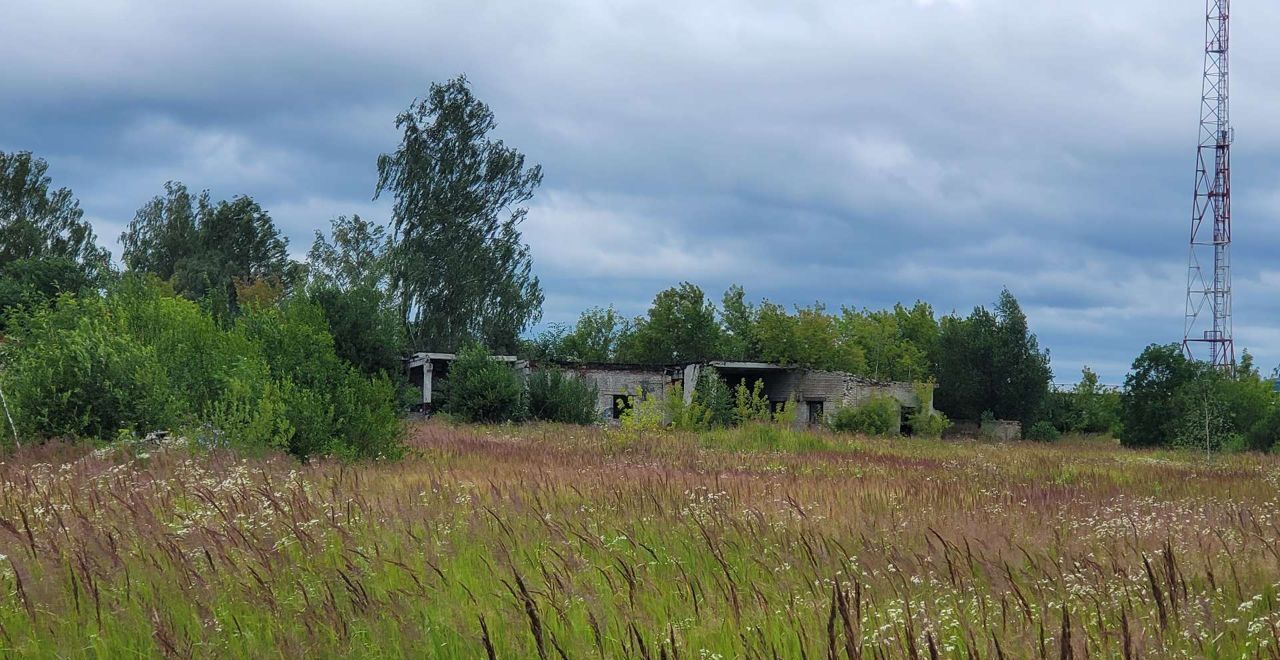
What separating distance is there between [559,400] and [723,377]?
32.3 feet

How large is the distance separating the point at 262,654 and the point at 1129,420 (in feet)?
166

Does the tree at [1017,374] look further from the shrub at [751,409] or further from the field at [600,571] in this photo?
the field at [600,571]

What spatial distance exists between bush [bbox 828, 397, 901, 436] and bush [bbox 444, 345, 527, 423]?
519 inches

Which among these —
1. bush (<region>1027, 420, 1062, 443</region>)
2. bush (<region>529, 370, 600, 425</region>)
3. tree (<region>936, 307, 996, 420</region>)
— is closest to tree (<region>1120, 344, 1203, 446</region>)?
bush (<region>1027, 420, 1062, 443</region>)

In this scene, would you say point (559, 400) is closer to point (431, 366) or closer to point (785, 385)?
point (431, 366)

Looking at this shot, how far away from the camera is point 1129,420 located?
47.9 metres

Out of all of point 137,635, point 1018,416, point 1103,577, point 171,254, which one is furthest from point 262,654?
point 171,254

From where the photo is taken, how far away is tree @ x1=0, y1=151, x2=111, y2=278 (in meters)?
64.4

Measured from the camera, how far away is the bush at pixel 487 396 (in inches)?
1448

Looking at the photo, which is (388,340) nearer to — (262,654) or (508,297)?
(262,654)

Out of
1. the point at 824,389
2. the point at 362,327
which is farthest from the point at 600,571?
the point at 824,389

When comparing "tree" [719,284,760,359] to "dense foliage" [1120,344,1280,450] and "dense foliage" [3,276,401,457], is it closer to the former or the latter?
"dense foliage" [1120,344,1280,450]

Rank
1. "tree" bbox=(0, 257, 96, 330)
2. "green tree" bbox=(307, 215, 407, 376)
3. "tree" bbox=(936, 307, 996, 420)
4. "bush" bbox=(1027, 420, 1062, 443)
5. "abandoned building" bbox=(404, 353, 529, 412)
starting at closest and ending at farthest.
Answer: "green tree" bbox=(307, 215, 407, 376)
"abandoned building" bbox=(404, 353, 529, 412)
"bush" bbox=(1027, 420, 1062, 443)
"tree" bbox=(0, 257, 96, 330)
"tree" bbox=(936, 307, 996, 420)

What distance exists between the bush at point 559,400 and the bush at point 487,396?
1599 millimetres
